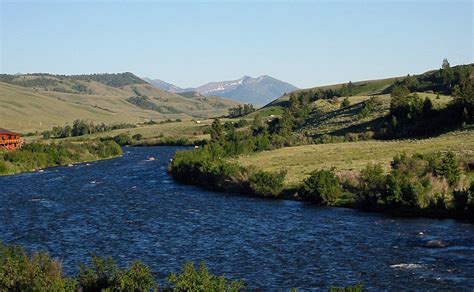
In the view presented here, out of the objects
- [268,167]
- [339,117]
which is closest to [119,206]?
[268,167]

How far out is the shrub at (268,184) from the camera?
7400 cm

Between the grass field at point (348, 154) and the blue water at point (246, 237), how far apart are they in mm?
13481

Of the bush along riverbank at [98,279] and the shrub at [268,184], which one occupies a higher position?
the shrub at [268,184]

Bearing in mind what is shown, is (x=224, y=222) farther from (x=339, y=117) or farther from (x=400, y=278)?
(x=339, y=117)

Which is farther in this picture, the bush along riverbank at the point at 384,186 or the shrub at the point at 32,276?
the bush along riverbank at the point at 384,186

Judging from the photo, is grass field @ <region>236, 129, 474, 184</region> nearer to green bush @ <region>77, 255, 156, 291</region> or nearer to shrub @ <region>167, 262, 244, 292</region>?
green bush @ <region>77, 255, 156, 291</region>

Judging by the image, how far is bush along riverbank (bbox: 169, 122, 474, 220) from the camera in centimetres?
5825

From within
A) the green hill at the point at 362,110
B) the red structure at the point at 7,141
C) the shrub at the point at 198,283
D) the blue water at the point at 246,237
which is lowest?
the blue water at the point at 246,237

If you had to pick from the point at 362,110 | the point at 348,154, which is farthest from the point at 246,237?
the point at 362,110

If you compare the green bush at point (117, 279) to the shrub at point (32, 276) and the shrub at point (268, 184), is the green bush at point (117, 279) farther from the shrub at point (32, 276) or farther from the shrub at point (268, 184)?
the shrub at point (268, 184)

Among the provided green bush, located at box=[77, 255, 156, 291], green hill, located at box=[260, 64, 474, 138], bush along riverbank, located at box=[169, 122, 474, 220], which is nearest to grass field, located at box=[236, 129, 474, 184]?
bush along riverbank, located at box=[169, 122, 474, 220]

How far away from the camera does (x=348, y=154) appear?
94.8 meters

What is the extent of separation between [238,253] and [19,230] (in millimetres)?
23610

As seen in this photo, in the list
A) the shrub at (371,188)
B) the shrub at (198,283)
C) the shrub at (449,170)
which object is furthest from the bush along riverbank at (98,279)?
the shrub at (449,170)
